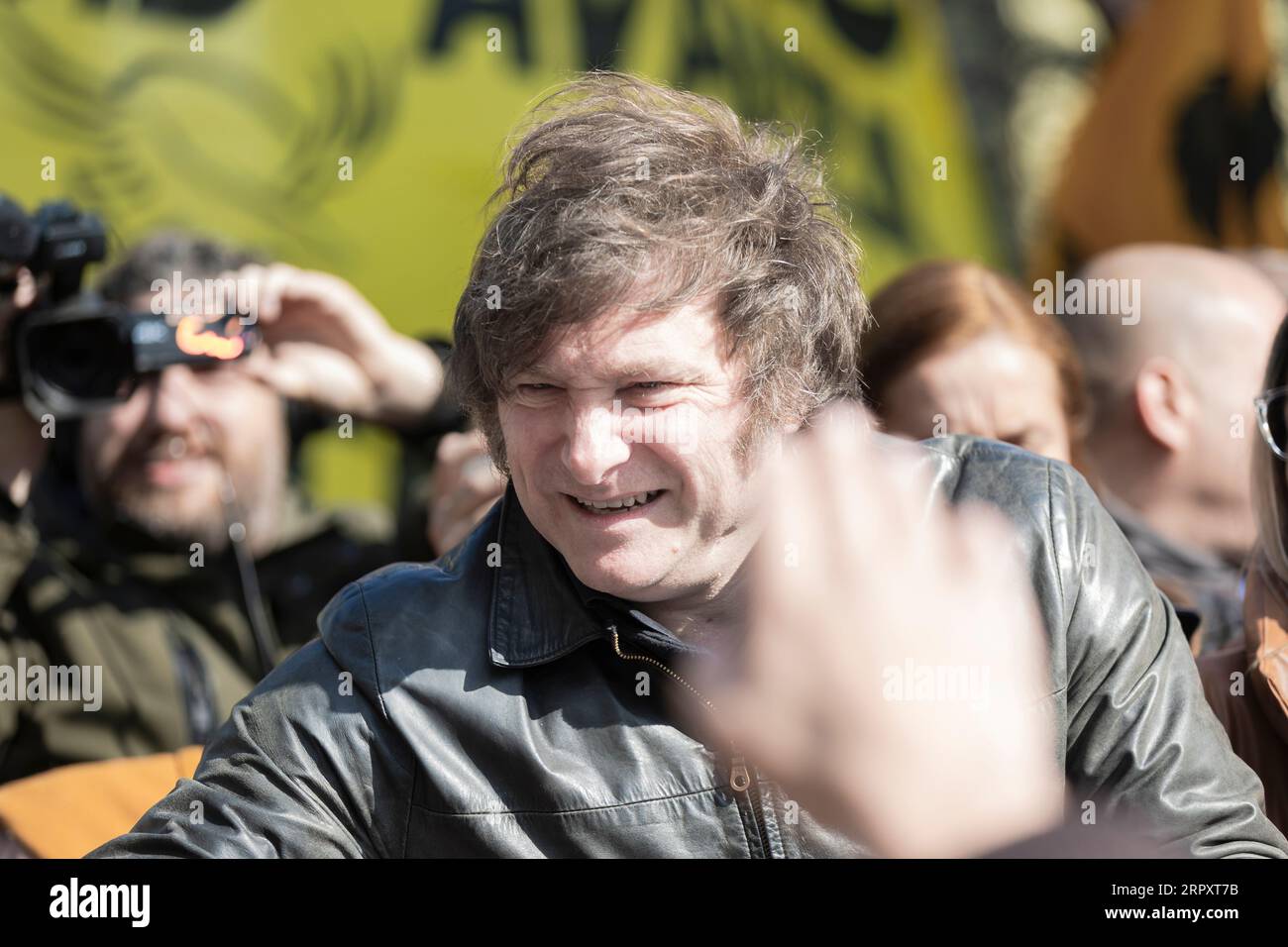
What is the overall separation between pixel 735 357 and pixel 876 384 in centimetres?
95

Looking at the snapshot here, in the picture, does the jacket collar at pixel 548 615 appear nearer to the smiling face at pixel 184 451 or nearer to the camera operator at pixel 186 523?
the camera operator at pixel 186 523

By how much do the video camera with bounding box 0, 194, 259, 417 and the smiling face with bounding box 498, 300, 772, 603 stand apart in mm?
1063

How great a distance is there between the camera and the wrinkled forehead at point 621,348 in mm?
1526

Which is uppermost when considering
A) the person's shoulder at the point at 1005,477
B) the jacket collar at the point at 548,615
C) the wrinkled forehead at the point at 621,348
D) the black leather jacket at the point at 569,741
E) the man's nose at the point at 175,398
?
the man's nose at the point at 175,398

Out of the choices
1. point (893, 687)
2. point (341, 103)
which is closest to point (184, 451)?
point (341, 103)

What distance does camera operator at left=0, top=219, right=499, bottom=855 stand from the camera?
2.64 m

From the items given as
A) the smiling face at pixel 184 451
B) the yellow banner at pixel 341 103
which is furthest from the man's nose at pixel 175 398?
the yellow banner at pixel 341 103

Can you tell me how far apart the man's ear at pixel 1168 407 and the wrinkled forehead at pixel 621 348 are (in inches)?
66.4

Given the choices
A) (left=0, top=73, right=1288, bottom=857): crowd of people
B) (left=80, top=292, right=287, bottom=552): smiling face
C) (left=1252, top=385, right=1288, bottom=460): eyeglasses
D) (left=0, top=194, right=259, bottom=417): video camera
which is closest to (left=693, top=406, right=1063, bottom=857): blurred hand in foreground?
(left=0, top=73, right=1288, bottom=857): crowd of people

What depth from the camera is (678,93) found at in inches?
73.0

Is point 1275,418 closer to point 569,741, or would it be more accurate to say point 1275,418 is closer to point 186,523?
point 569,741

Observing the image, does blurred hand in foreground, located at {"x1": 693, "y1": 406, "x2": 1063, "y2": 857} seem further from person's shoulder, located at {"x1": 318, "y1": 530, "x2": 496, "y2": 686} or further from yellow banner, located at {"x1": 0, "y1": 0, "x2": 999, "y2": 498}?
yellow banner, located at {"x1": 0, "y1": 0, "x2": 999, "y2": 498}

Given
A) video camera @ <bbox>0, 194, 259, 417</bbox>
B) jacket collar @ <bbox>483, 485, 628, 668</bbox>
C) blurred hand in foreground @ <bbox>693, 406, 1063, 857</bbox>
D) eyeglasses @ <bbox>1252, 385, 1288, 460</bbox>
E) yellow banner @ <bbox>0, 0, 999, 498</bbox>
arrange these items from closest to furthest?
blurred hand in foreground @ <bbox>693, 406, 1063, 857</bbox>
jacket collar @ <bbox>483, 485, 628, 668</bbox>
eyeglasses @ <bbox>1252, 385, 1288, 460</bbox>
video camera @ <bbox>0, 194, 259, 417</bbox>
yellow banner @ <bbox>0, 0, 999, 498</bbox>

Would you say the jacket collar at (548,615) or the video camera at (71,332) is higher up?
the video camera at (71,332)
